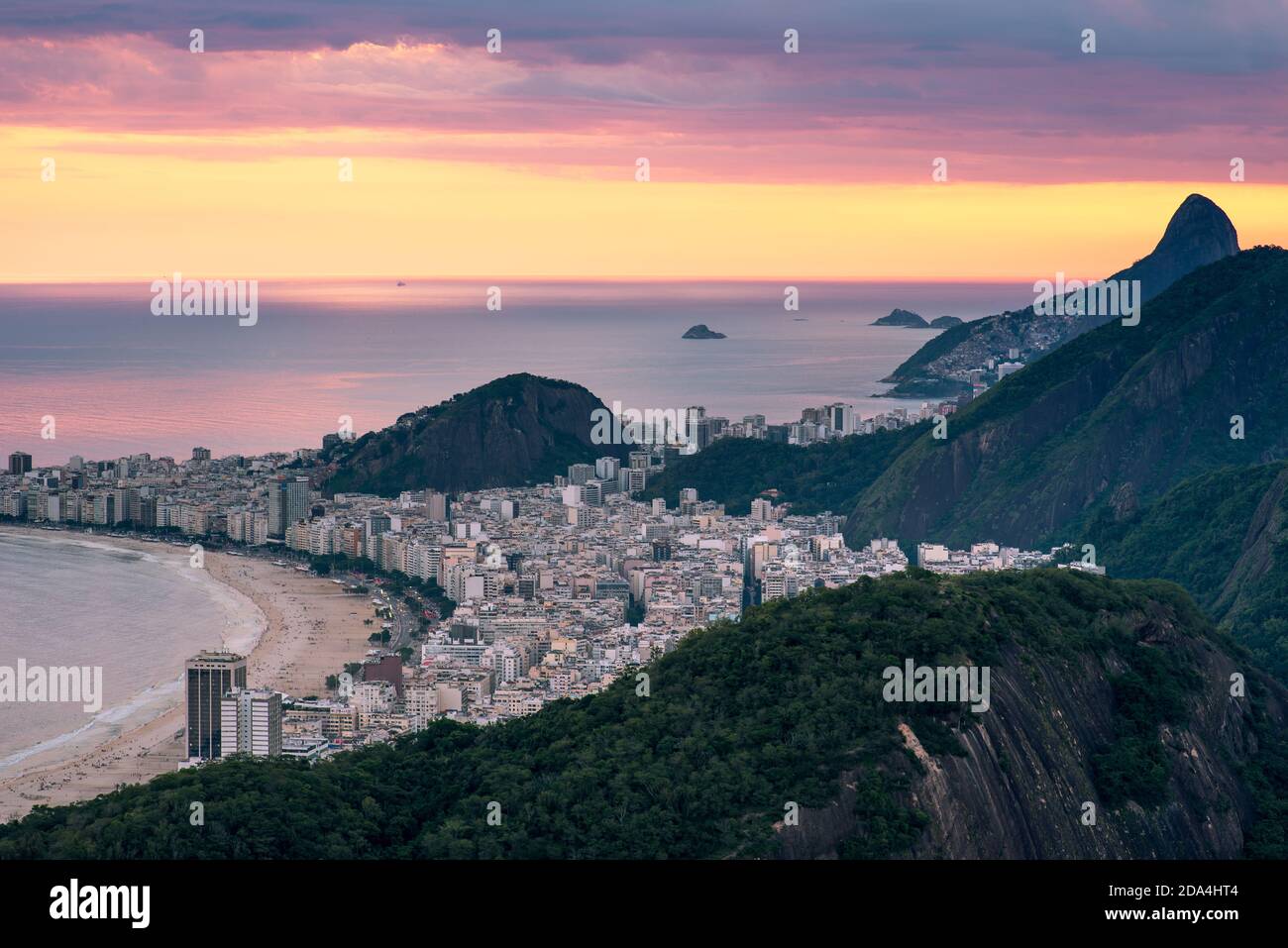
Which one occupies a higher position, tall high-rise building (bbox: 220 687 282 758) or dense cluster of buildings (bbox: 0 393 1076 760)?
dense cluster of buildings (bbox: 0 393 1076 760)

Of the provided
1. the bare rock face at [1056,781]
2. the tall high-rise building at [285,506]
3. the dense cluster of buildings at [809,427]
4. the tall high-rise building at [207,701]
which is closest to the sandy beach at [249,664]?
the tall high-rise building at [207,701]

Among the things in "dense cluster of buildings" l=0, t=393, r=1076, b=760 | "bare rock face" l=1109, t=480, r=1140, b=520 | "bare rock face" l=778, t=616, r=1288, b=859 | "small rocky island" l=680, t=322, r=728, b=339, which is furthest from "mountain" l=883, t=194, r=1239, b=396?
"bare rock face" l=778, t=616, r=1288, b=859

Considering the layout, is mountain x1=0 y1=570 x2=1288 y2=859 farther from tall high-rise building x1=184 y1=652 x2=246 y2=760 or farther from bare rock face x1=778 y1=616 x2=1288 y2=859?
tall high-rise building x1=184 y1=652 x2=246 y2=760

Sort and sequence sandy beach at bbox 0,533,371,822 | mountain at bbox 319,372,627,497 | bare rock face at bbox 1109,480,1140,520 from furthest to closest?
mountain at bbox 319,372,627,497 < bare rock face at bbox 1109,480,1140,520 < sandy beach at bbox 0,533,371,822

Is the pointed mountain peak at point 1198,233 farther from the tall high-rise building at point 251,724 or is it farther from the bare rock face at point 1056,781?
the tall high-rise building at point 251,724

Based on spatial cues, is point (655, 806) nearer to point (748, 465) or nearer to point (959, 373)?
point (748, 465)

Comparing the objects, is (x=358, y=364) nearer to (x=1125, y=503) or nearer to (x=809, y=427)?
(x=809, y=427)
